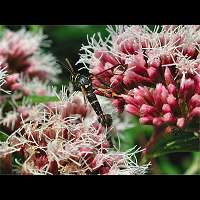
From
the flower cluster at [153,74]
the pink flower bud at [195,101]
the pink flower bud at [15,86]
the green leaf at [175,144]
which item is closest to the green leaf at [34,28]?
the pink flower bud at [15,86]

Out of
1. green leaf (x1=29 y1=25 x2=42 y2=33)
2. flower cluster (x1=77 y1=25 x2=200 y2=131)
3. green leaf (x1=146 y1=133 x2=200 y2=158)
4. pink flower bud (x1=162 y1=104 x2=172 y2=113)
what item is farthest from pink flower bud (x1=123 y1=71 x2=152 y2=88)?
green leaf (x1=29 y1=25 x2=42 y2=33)

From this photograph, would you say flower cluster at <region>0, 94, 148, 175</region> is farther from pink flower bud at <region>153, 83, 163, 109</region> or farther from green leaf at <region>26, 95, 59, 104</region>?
pink flower bud at <region>153, 83, 163, 109</region>

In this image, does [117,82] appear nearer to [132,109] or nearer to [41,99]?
[132,109]

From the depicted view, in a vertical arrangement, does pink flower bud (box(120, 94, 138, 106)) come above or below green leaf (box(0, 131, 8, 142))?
above

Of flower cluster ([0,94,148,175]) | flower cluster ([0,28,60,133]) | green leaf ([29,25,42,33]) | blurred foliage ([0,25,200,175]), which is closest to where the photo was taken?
flower cluster ([0,94,148,175])

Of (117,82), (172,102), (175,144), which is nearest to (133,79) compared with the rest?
(117,82)

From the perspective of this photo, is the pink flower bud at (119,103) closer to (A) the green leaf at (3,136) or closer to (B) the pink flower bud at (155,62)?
(B) the pink flower bud at (155,62)
